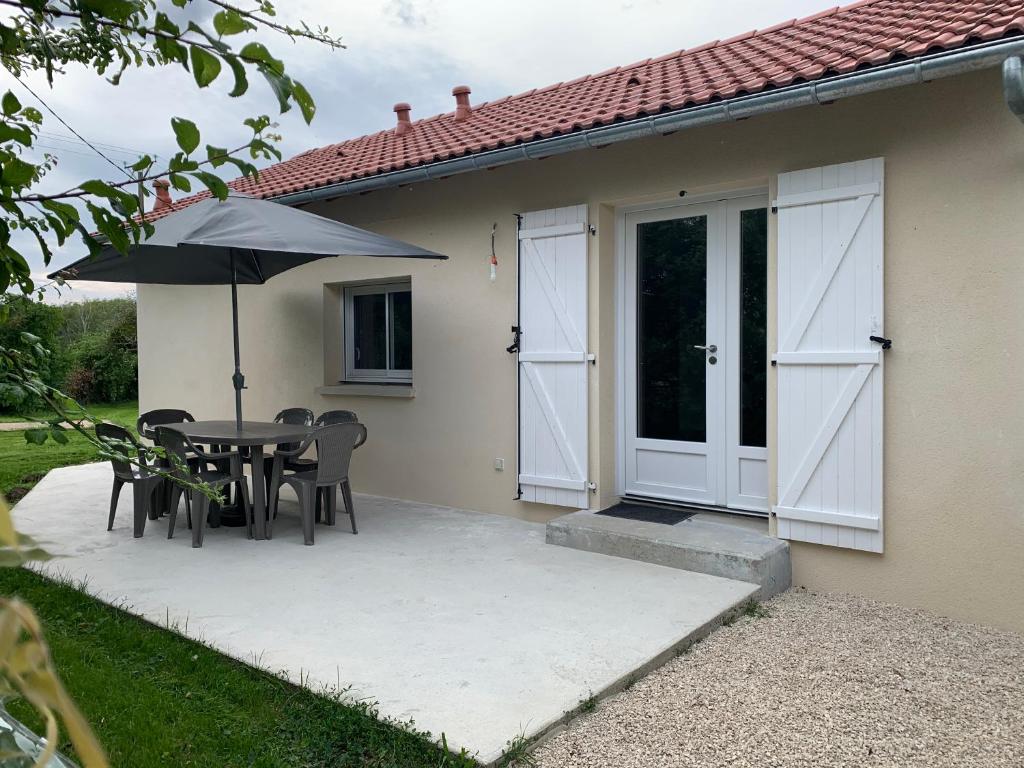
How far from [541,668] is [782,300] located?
9.62ft

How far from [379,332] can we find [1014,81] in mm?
5789

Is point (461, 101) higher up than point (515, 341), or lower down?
higher up

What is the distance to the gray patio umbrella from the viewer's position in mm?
5352

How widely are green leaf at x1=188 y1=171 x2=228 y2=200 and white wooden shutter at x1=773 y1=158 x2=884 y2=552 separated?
4361 millimetres

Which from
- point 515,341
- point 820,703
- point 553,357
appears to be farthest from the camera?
point 515,341

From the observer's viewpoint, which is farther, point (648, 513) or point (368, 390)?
point (368, 390)

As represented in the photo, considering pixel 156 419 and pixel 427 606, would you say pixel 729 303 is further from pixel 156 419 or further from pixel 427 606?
pixel 156 419

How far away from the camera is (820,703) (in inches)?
134

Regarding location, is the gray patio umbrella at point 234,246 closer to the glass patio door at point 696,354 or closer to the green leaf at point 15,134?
the glass patio door at point 696,354

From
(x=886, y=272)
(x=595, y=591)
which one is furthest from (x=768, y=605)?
(x=886, y=272)

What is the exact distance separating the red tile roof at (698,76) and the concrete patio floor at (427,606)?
2.61 meters

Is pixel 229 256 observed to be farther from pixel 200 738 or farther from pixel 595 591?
pixel 200 738

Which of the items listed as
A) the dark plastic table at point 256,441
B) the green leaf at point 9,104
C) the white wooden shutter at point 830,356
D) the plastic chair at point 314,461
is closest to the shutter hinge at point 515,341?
the plastic chair at point 314,461

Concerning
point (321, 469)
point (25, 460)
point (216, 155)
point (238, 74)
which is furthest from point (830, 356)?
point (25, 460)
